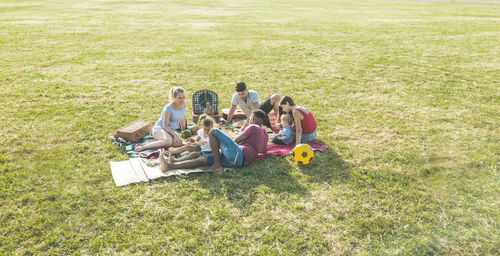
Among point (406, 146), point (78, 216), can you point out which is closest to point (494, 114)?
point (406, 146)

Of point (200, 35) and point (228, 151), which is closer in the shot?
point (228, 151)

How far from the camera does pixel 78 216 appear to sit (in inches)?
237

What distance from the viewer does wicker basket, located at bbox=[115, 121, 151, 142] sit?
339 inches

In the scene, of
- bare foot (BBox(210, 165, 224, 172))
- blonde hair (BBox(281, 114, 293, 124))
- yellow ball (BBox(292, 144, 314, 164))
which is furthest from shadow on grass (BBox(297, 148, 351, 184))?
bare foot (BBox(210, 165, 224, 172))

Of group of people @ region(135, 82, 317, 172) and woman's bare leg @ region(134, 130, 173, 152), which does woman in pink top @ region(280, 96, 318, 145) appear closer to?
group of people @ region(135, 82, 317, 172)

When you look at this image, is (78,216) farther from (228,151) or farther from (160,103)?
(160,103)

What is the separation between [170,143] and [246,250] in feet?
12.8

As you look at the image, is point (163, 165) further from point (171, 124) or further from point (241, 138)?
point (171, 124)

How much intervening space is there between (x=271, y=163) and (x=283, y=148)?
869 millimetres

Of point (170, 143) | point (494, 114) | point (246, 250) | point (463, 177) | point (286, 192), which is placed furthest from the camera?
point (494, 114)

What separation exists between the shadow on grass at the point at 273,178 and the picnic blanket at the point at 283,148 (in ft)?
0.49

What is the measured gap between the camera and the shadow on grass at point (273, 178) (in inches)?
263

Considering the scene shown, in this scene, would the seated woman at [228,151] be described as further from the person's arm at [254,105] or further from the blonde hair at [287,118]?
the person's arm at [254,105]

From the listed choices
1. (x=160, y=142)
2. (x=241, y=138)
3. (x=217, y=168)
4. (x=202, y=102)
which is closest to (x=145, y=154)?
(x=160, y=142)
